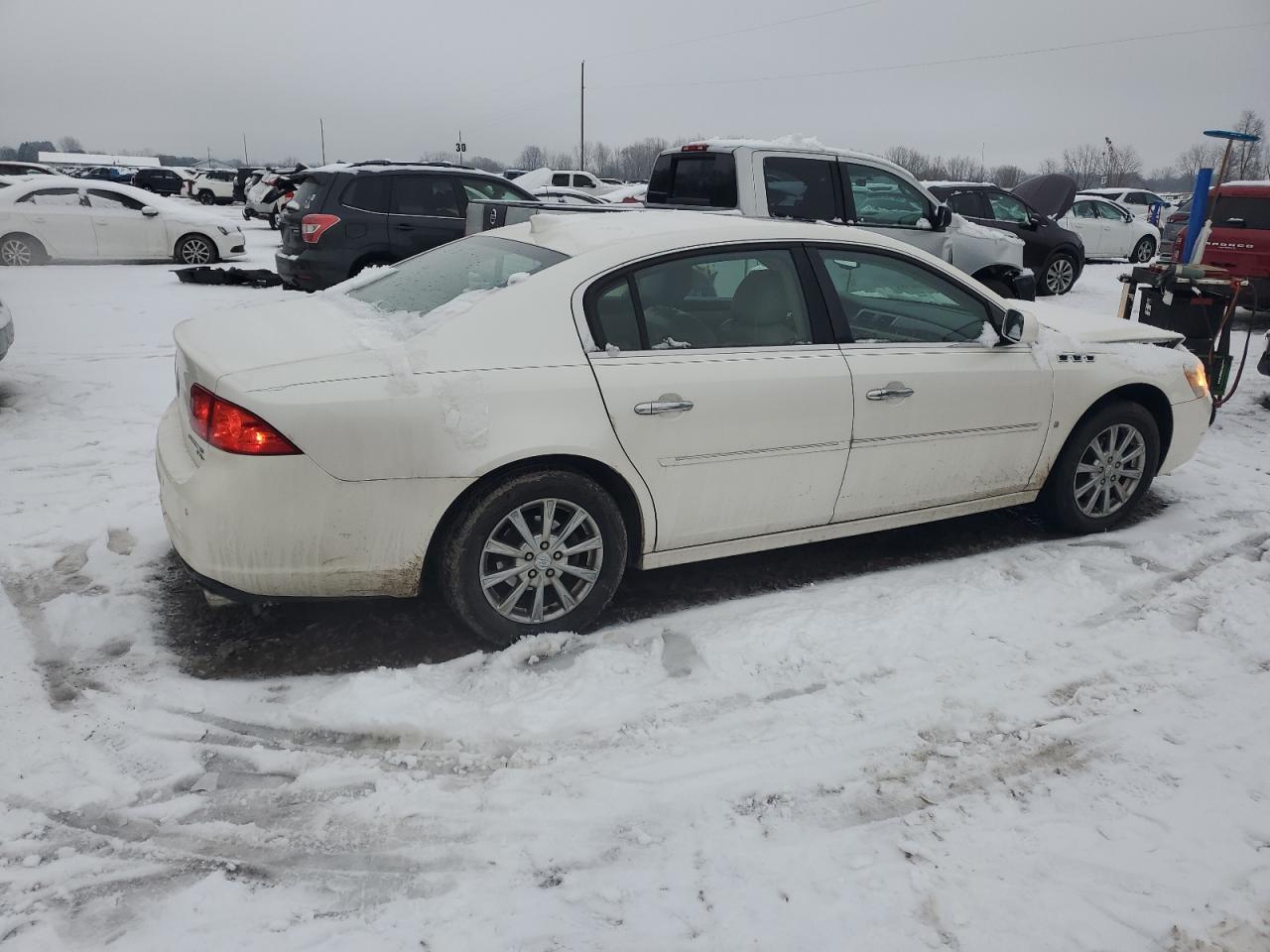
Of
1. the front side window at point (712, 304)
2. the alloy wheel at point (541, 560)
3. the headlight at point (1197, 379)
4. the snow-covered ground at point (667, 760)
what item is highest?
the front side window at point (712, 304)

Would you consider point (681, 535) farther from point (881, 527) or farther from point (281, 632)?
point (281, 632)

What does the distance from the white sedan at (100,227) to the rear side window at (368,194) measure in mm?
7104

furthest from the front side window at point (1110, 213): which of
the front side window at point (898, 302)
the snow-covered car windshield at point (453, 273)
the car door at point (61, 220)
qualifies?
the car door at point (61, 220)

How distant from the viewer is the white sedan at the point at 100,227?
590 inches

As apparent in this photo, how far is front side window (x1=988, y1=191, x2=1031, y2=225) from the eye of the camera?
14320 mm

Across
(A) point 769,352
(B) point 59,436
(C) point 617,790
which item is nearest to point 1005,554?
(A) point 769,352

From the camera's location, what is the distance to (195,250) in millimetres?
16531

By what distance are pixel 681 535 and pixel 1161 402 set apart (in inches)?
119

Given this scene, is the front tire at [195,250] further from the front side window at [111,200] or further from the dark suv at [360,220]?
the dark suv at [360,220]

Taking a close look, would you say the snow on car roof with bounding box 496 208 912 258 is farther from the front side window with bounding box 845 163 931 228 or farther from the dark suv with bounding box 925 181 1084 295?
the dark suv with bounding box 925 181 1084 295

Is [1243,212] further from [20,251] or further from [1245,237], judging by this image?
[20,251]

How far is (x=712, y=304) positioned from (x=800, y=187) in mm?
4912

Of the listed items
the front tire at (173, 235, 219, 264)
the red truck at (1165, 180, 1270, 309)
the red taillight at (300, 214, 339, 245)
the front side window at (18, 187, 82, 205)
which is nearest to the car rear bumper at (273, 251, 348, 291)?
the red taillight at (300, 214, 339, 245)

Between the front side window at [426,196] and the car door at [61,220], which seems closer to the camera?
the front side window at [426,196]
